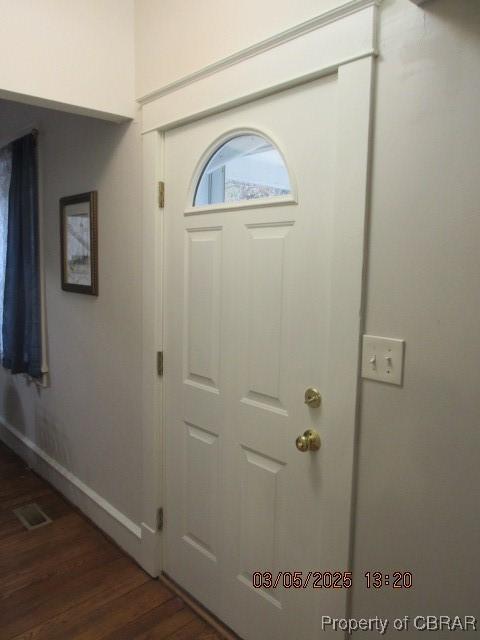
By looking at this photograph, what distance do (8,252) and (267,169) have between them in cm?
221

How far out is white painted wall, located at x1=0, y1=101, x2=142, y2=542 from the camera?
6.83 feet

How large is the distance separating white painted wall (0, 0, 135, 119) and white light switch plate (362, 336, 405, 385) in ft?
4.75

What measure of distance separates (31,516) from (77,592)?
→ 2.47 feet

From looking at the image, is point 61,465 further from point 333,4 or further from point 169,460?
point 333,4

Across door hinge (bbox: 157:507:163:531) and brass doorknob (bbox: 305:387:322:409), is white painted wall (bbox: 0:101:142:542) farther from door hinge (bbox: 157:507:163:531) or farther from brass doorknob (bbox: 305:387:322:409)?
brass doorknob (bbox: 305:387:322:409)

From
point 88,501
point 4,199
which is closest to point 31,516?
point 88,501

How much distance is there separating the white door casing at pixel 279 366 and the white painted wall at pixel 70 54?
0.29 meters

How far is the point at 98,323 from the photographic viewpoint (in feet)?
7.66

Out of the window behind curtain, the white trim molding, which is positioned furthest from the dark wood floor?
the white trim molding

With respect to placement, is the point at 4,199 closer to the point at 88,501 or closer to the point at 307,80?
the point at 88,501

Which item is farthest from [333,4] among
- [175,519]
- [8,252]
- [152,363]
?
[8,252]

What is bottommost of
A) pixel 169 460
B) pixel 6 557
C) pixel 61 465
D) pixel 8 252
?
pixel 6 557

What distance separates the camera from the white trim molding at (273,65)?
3.83ft

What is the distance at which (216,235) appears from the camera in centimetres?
166
